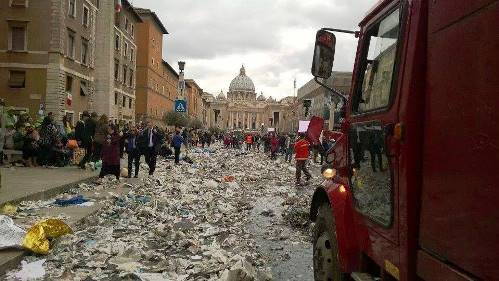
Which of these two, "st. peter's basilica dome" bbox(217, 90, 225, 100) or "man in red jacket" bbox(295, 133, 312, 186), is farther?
"st. peter's basilica dome" bbox(217, 90, 225, 100)

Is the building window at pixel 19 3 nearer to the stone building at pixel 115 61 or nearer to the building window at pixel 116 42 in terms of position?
the stone building at pixel 115 61

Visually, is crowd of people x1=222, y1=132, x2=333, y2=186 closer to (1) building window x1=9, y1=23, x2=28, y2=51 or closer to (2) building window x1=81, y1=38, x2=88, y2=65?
(2) building window x1=81, y1=38, x2=88, y2=65

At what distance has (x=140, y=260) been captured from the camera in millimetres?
5879

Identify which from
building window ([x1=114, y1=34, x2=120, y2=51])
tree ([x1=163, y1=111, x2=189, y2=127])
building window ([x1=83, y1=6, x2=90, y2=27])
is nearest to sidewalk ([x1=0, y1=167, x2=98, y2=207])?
building window ([x1=83, y1=6, x2=90, y2=27])

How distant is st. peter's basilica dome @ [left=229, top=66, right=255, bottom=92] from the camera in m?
183

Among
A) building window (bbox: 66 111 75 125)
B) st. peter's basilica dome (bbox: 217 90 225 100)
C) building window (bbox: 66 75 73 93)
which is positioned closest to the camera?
building window (bbox: 66 111 75 125)

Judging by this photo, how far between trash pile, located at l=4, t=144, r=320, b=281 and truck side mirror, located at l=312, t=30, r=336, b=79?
2.15 metres

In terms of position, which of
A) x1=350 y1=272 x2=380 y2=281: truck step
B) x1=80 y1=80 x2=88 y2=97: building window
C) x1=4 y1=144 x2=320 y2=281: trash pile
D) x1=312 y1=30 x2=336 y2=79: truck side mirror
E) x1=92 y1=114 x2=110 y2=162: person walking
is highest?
x1=80 y1=80 x2=88 y2=97: building window

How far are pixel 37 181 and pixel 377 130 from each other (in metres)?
10.3

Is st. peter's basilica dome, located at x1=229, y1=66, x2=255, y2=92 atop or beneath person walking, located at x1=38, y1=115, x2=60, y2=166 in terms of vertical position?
atop

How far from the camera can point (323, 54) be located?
423cm

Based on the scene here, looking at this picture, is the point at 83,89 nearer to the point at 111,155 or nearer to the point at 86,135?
the point at 86,135

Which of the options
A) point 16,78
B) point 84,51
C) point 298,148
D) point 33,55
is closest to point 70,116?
point 16,78

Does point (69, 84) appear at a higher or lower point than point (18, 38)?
lower
